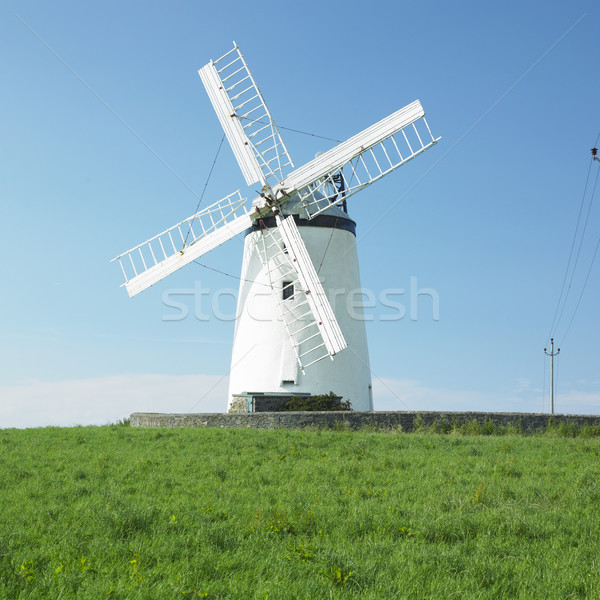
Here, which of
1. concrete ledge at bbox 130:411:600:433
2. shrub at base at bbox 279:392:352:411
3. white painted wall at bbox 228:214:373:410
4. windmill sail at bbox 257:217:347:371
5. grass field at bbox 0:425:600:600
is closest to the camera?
grass field at bbox 0:425:600:600

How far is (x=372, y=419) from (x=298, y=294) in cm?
424

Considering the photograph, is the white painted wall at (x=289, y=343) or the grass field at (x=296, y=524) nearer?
the grass field at (x=296, y=524)

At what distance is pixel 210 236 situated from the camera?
61.0 ft

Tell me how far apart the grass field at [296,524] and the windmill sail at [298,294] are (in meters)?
6.01

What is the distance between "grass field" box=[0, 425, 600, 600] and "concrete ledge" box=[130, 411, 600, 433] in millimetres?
4010

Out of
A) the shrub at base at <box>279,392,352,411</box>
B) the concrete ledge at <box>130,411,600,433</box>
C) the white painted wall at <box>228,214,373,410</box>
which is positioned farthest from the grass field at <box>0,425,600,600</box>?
the white painted wall at <box>228,214,373,410</box>

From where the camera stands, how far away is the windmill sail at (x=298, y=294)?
55.5 feet

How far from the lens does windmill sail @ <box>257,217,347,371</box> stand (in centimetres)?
1691

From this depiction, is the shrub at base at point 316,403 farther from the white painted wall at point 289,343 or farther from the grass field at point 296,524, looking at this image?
the grass field at point 296,524

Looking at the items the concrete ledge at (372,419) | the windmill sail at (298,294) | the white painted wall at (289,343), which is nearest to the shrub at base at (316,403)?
the white painted wall at (289,343)

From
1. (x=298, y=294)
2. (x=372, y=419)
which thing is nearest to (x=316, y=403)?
(x=372, y=419)

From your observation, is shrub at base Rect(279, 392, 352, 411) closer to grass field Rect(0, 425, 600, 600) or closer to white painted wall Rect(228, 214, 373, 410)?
white painted wall Rect(228, 214, 373, 410)

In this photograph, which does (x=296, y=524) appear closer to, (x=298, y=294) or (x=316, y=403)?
(x=316, y=403)

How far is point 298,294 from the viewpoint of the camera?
58.4ft
